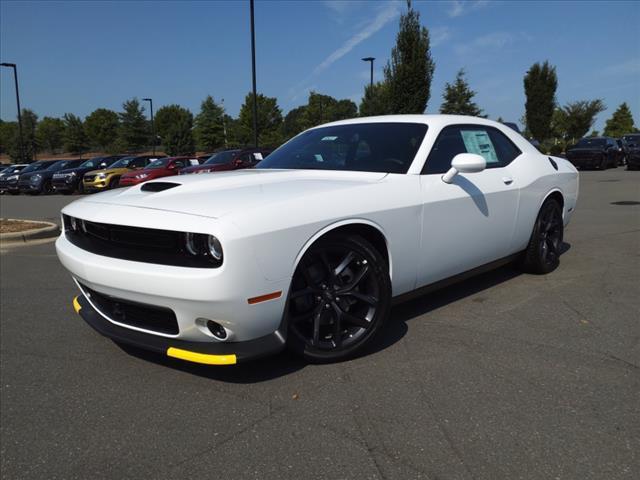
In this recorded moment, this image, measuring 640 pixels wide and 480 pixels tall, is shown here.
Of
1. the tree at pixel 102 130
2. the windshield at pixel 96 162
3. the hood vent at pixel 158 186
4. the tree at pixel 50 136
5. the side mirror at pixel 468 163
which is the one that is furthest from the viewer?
the tree at pixel 50 136

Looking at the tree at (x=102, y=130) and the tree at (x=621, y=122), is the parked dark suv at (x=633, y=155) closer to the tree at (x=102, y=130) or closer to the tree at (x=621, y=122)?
the tree at (x=621, y=122)

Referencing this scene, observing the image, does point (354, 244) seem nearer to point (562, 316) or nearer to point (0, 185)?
point (562, 316)

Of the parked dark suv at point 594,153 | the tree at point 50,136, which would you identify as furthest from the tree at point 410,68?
the tree at point 50,136

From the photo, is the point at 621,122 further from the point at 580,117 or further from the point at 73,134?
the point at 73,134

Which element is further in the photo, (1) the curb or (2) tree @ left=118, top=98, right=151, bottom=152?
(2) tree @ left=118, top=98, right=151, bottom=152

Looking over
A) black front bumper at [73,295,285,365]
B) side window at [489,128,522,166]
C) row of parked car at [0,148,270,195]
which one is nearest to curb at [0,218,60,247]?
black front bumper at [73,295,285,365]

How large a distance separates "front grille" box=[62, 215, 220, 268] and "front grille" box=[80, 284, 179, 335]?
232 mm

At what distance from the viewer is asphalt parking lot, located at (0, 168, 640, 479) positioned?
81.6 inches

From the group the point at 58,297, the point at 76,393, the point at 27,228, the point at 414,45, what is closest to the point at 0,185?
the point at 27,228

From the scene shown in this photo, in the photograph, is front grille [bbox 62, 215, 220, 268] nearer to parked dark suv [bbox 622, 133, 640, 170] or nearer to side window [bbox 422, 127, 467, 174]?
side window [bbox 422, 127, 467, 174]

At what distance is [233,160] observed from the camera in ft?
52.1

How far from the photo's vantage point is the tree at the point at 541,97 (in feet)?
138

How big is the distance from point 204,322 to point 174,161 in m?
17.1

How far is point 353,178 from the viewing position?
10.8 ft
